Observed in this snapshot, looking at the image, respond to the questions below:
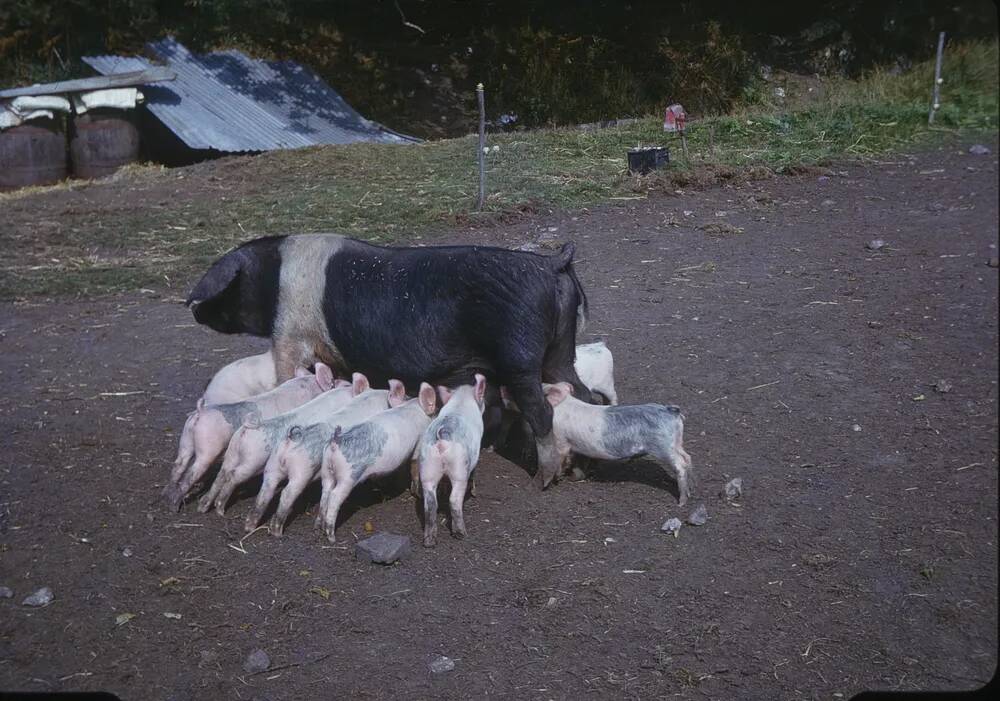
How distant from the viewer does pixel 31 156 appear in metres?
11.2

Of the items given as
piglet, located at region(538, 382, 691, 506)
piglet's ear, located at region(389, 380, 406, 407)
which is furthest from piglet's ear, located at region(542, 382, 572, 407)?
piglet's ear, located at region(389, 380, 406, 407)

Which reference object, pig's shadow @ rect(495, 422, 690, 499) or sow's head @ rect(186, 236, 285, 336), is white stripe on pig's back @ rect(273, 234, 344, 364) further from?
pig's shadow @ rect(495, 422, 690, 499)

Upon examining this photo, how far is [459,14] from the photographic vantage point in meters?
6.78

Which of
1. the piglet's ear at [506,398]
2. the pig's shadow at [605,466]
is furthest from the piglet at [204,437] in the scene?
the pig's shadow at [605,466]

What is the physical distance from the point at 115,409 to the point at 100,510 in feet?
3.88

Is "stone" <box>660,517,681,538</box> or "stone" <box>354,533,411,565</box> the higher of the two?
"stone" <box>354,533,411,565</box>

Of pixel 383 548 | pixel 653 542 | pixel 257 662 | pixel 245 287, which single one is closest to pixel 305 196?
pixel 245 287

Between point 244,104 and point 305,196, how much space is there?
3.97 metres

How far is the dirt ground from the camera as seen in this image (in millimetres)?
2537

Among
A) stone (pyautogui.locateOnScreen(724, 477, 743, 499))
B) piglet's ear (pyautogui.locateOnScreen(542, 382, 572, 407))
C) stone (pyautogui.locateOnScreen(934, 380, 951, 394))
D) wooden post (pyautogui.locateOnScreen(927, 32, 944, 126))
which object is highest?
wooden post (pyautogui.locateOnScreen(927, 32, 944, 126))

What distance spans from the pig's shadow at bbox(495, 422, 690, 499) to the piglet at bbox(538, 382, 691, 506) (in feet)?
0.36

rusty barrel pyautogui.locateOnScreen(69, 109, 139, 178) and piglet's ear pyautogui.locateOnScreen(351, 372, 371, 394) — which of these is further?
rusty barrel pyautogui.locateOnScreen(69, 109, 139, 178)

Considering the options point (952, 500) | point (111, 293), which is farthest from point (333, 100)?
point (952, 500)

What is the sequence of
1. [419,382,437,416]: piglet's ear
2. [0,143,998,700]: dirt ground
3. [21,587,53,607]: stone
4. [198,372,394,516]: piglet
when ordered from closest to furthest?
[0,143,998,700]: dirt ground, [21,587,53,607]: stone, [198,372,394,516]: piglet, [419,382,437,416]: piglet's ear
